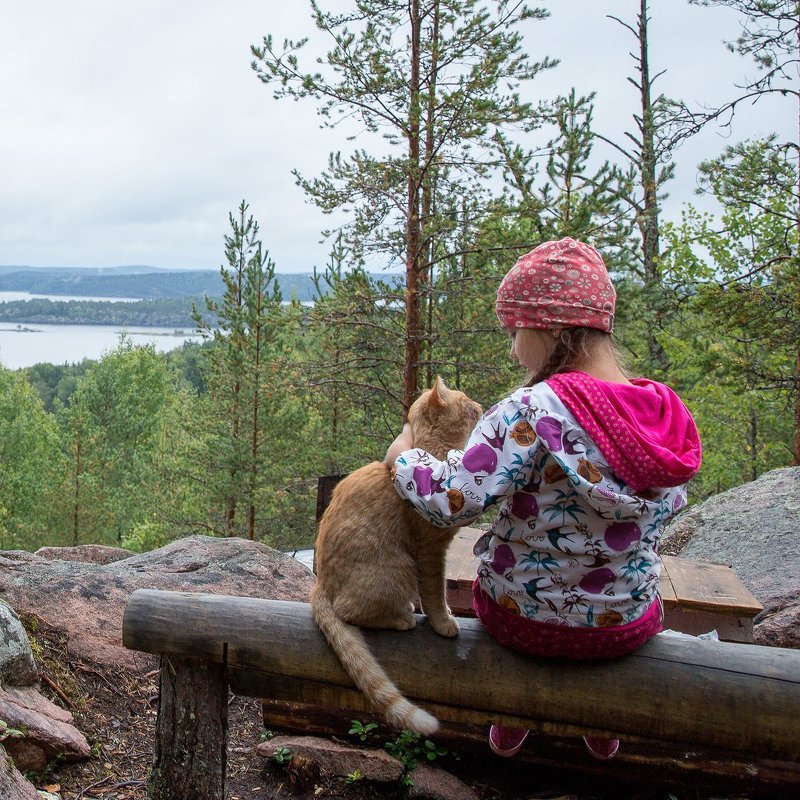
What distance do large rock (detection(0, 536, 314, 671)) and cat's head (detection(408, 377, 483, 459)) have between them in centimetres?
272

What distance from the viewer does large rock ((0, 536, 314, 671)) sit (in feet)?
13.6

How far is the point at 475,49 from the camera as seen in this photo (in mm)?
9492

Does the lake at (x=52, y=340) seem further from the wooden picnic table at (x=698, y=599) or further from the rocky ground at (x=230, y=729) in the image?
the wooden picnic table at (x=698, y=599)

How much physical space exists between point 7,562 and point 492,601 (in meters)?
3.65

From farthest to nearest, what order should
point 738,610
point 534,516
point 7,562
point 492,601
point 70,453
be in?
point 70,453 < point 7,562 < point 738,610 < point 492,601 < point 534,516

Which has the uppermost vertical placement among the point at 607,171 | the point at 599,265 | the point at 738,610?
the point at 607,171

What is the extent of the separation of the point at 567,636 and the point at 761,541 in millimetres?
4612

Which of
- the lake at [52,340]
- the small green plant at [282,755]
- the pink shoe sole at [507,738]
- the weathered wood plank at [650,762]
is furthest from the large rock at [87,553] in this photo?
the lake at [52,340]

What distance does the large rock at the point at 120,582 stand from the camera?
4145mm

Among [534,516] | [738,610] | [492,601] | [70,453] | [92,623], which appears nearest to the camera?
[534,516]

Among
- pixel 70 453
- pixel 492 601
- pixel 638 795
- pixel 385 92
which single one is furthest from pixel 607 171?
pixel 70 453

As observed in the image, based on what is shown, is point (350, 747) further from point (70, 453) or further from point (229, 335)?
point (70, 453)

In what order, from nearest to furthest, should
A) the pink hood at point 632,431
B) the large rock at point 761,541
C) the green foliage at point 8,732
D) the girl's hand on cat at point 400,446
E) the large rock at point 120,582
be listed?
the pink hood at point 632,431 < the girl's hand on cat at point 400,446 < the green foliage at point 8,732 < the large rock at point 120,582 < the large rock at point 761,541

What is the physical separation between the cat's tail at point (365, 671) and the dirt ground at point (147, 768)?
1.55 metres
